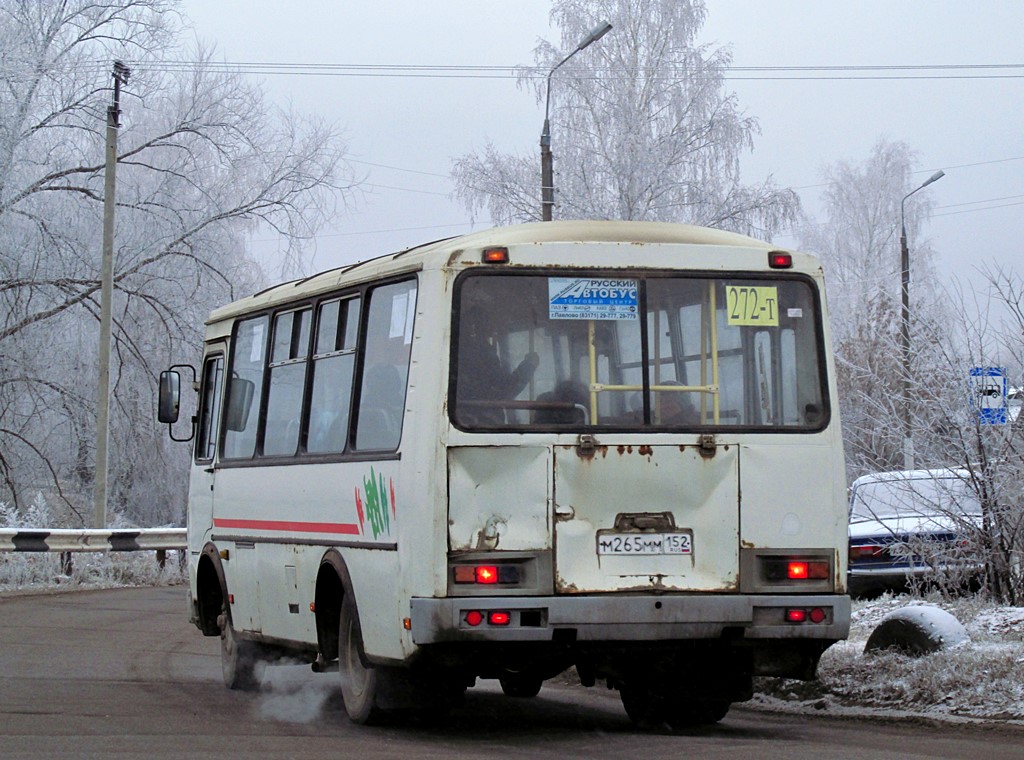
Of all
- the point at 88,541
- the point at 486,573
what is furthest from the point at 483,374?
the point at 88,541

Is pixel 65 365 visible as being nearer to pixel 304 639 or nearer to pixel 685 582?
pixel 304 639

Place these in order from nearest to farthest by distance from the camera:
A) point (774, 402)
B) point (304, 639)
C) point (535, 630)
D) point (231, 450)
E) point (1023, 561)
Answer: point (535, 630) → point (774, 402) → point (304, 639) → point (231, 450) → point (1023, 561)

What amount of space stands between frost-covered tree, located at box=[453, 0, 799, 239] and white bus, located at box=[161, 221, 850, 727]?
28.4 metres

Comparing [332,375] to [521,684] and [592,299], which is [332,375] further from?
[521,684]

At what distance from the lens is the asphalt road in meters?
8.50

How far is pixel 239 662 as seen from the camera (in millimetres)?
12391

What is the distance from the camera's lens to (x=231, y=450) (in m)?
12.3

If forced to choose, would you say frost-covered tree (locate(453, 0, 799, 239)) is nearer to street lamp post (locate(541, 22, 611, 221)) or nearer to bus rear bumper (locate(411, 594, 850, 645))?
street lamp post (locate(541, 22, 611, 221))

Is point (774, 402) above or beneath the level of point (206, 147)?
beneath

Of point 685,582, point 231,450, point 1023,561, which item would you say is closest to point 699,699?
point 685,582

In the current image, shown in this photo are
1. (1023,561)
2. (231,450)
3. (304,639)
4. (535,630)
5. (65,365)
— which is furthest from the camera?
(65,365)

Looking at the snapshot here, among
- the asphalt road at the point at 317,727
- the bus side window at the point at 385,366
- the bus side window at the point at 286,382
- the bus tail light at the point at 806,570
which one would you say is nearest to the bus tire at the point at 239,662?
the asphalt road at the point at 317,727

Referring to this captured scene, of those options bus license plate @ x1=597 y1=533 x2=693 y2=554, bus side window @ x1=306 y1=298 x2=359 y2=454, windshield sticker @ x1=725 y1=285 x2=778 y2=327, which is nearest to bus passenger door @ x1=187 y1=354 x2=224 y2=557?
bus side window @ x1=306 y1=298 x2=359 y2=454

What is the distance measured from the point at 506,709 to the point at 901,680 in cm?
249
